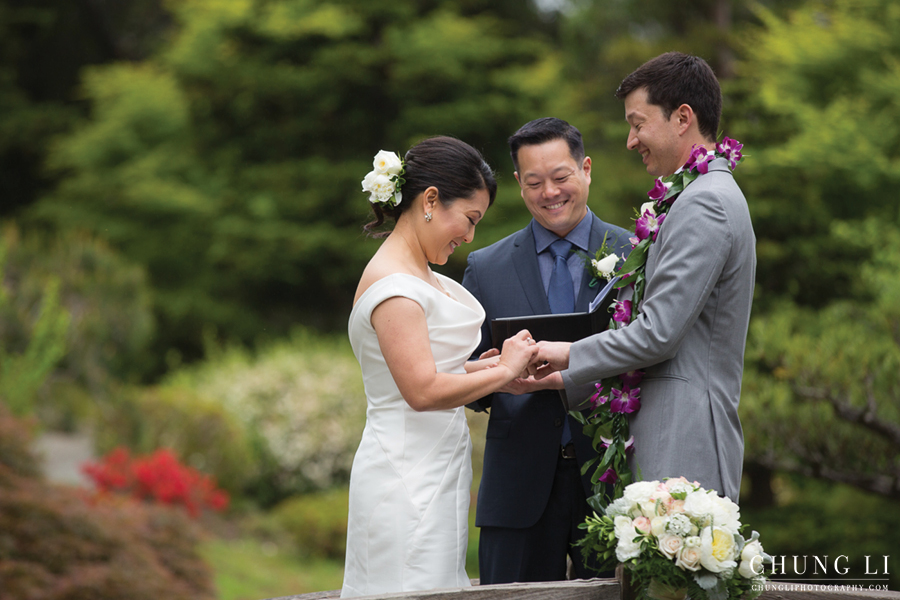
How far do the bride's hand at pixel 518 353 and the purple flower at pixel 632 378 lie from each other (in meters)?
0.31

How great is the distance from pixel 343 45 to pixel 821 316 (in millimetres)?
9414

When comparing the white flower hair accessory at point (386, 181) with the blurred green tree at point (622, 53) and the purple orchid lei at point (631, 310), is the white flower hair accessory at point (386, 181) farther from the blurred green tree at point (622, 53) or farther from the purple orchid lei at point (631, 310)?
the blurred green tree at point (622, 53)

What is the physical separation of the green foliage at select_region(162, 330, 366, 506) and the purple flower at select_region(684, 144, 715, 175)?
726 cm

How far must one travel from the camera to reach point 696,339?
245 centimetres

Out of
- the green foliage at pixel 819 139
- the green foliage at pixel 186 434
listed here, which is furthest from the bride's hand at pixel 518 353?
the green foliage at pixel 186 434

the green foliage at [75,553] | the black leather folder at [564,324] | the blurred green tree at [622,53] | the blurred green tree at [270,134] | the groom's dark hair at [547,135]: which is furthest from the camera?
the blurred green tree at [270,134]

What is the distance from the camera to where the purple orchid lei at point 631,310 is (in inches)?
100.0

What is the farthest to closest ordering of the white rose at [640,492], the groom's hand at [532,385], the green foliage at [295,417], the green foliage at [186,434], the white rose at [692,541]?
the green foliage at [295,417], the green foliage at [186,434], the groom's hand at [532,385], the white rose at [640,492], the white rose at [692,541]

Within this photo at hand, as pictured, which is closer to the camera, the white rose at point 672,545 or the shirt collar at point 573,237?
the white rose at point 672,545

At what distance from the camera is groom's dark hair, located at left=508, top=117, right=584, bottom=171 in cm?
310

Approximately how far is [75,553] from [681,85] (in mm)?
4113

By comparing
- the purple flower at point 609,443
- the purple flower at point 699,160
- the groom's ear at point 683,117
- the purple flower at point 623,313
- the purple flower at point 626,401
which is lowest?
the purple flower at point 609,443

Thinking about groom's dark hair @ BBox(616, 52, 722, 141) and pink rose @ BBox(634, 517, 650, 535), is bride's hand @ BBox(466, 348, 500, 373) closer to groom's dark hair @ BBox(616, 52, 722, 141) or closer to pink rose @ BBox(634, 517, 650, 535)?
pink rose @ BBox(634, 517, 650, 535)

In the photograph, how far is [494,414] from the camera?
3.16 metres
